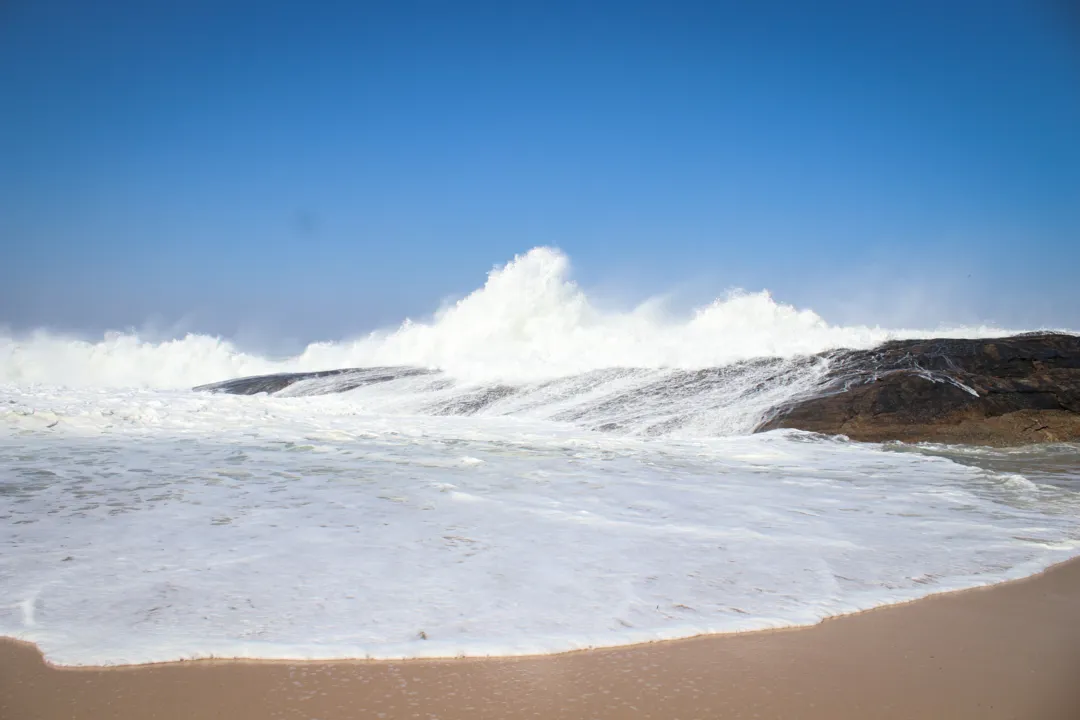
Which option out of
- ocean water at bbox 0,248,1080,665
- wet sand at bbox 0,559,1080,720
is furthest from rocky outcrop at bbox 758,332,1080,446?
wet sand at bbox 0,559,1080,720

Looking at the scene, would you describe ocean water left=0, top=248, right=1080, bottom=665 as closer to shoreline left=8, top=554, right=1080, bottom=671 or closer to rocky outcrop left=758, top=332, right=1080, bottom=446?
shoreline left=8, top=554, right=1080, bottom=671

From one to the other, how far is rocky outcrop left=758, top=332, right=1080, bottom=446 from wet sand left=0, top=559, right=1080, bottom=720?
770 cm

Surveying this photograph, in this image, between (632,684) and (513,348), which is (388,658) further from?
(513,348)

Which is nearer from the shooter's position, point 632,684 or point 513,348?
point 632,684

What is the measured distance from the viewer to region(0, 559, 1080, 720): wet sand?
1950 millimetres

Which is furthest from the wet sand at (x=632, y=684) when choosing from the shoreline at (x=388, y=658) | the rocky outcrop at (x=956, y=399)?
the rocky outcrop at (x=956, y=399)

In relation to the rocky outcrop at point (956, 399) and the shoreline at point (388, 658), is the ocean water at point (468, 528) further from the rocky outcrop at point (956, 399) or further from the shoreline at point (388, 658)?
the rocky outcrop at point (956, 399)

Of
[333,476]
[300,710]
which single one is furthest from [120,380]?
[300,710]

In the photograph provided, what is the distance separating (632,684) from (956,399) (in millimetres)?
9965

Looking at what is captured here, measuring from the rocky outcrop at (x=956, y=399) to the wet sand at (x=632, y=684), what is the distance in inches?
303

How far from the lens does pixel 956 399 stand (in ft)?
33.4

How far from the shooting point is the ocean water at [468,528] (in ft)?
8.42

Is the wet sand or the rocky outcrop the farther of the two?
the rocky outcrop

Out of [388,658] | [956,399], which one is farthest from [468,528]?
[956,399]
